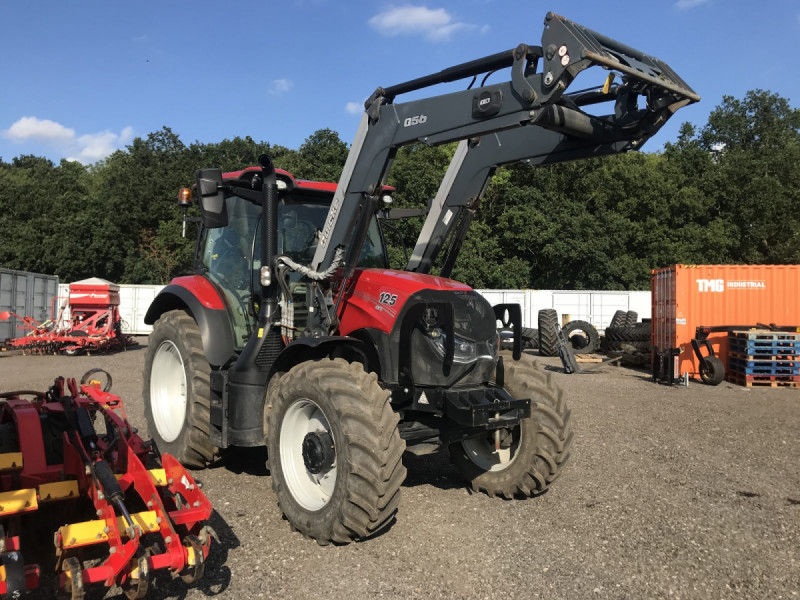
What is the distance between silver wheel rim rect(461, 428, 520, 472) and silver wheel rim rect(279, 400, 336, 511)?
1.32m

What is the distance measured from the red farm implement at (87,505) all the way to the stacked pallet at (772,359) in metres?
13.1

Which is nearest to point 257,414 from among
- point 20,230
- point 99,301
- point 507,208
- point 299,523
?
point 299,523

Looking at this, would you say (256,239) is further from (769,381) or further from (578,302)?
(578,302)

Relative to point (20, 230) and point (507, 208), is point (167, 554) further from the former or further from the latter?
point (20, 230)

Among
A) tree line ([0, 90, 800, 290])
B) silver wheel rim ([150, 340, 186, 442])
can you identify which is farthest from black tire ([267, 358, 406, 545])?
tree line ([0, 90, 800, 290])

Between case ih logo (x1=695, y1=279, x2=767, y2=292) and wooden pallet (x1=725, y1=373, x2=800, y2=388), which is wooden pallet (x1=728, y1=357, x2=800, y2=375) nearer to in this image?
wooden pallet (x1=725, y1=373, x2=800, y2=388)

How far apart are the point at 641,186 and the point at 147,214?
108 feet

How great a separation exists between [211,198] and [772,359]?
1309 cm

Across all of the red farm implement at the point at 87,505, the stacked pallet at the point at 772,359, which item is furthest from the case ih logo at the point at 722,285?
the red farm implement at the point at 87,505

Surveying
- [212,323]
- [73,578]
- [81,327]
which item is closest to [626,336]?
[212,323]

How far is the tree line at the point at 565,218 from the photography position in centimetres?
3297

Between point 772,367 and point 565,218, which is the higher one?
point 565,218

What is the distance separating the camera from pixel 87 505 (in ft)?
13.5

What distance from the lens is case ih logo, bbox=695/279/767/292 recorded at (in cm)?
1500
